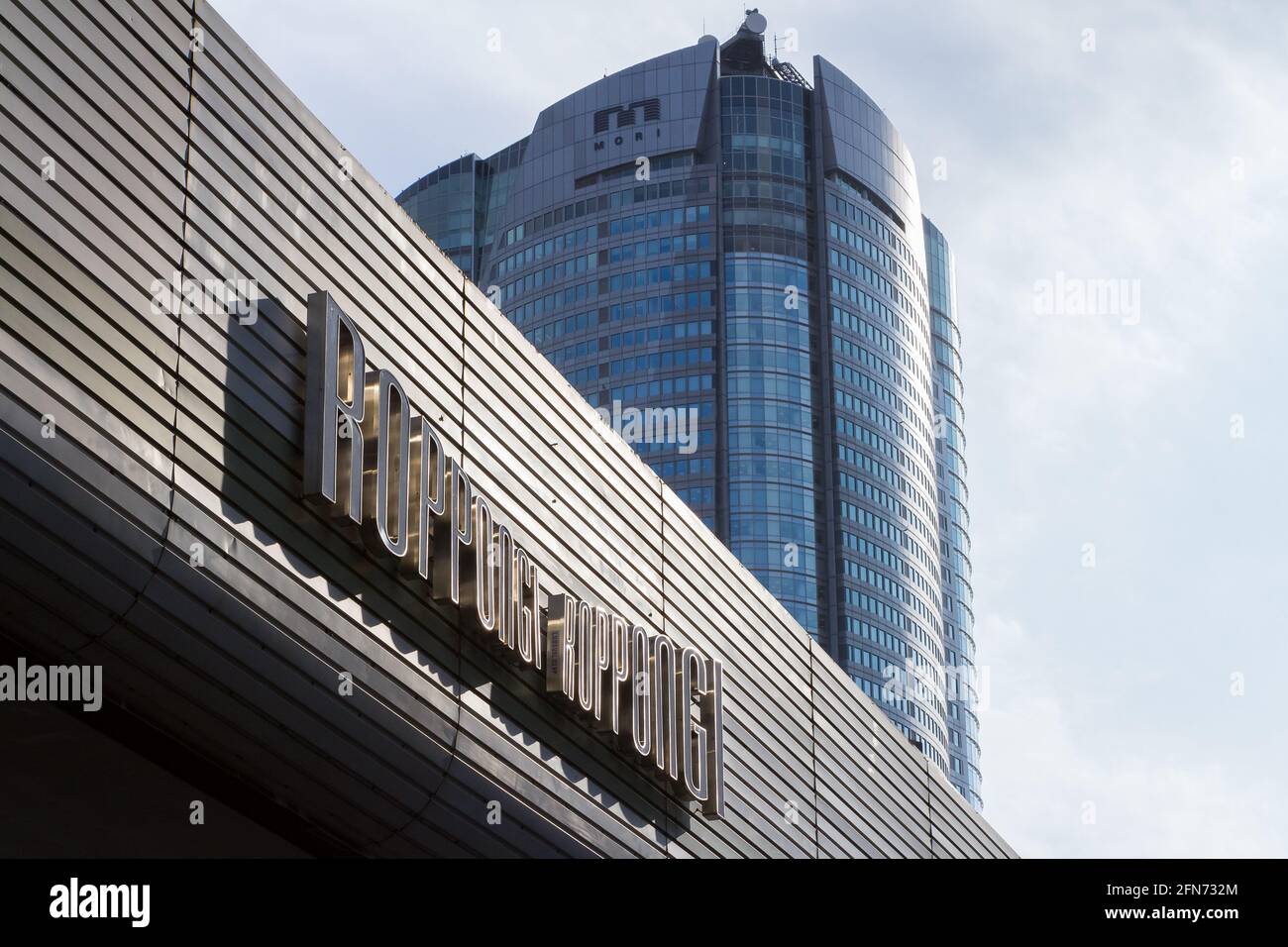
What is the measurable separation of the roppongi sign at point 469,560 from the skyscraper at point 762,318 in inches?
5250

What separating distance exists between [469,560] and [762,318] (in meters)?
149

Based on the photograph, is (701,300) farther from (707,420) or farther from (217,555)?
(217,555)

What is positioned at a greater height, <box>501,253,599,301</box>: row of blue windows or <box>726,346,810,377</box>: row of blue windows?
<box>501,253,599,301</box>: row of blue windows

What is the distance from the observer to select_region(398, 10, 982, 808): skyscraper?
545 ft

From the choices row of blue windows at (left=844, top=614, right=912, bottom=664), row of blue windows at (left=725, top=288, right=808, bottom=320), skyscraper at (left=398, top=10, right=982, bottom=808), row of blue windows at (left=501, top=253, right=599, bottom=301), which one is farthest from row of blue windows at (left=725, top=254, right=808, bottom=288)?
row of blue windows at (left=844, top=614, right=912, bottom=664)

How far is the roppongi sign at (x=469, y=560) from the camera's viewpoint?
19.0 meters

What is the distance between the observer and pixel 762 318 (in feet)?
555

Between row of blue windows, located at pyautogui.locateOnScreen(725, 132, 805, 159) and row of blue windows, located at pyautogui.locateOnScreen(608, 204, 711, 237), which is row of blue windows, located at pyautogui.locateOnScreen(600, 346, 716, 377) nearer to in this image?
row of blue windows, located at pyautogui.locateOnScreen(608, 204, 711, 237)

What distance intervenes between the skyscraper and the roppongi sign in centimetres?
13334

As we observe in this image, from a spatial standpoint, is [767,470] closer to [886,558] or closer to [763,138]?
[886,558]

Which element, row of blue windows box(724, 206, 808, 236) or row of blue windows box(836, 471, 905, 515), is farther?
row of blue windows box(724, 206, 808, 236)

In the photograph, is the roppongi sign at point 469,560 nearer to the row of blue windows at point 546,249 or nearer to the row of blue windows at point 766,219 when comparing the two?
the row of blue windows at point 546,249
